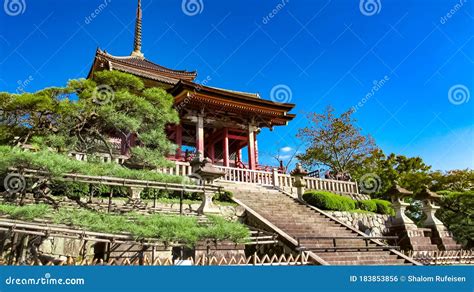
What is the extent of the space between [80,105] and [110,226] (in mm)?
5416

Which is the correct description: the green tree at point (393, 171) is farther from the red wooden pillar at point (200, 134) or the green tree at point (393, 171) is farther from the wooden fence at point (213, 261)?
the wooden fence at point (213, 261)

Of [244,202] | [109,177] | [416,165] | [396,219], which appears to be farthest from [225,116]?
[416,165]

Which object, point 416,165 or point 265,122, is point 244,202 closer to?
point 265,122

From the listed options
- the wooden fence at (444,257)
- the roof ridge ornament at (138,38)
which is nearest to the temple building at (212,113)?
the roof ridge ornament at (138,38)

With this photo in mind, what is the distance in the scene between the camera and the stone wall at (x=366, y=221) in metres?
13.1

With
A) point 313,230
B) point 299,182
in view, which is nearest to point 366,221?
point 299,182

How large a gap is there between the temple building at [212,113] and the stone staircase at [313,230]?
14.7 feet

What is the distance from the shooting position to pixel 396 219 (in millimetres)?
12273

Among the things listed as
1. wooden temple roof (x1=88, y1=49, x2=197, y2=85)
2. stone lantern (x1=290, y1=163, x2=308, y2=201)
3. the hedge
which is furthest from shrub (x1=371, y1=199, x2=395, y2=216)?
wooden temple roof (x1=88, y1=49, x2=197, y2=85)

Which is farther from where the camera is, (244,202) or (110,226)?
(244,202)
